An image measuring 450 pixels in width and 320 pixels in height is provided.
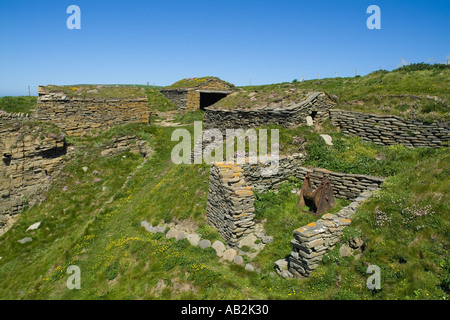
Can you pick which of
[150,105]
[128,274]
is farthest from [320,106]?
[150,105]

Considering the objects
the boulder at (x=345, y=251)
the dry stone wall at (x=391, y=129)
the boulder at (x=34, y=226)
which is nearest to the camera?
the boulder at (x=345, y=251)

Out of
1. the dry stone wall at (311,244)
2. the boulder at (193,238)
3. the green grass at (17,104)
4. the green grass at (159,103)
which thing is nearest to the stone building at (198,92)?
the green grass at (159,103)

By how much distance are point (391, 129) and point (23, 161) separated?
2625 cm

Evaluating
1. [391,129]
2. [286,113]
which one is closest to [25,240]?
[286,113]

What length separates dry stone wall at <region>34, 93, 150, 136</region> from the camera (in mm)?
23672

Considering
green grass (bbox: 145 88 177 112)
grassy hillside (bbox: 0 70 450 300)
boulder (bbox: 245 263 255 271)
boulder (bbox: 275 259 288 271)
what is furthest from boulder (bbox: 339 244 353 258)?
green grass (bbox: 145 88 177 112)

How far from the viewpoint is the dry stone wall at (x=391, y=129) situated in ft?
44.7

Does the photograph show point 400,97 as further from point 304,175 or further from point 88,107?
point 88,107

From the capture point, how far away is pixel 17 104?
29531 millimetres

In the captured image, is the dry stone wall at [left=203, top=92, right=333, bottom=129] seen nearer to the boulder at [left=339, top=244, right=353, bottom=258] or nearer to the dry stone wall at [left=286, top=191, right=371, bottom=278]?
the dry stone wall at [left=286, top=191, right=371, bottom=278]

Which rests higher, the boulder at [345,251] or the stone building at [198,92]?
the stone building at [198,92]

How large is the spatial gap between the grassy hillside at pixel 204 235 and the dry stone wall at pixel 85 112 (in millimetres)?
4420

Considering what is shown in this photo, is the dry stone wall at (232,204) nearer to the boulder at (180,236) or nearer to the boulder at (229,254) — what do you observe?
the boulder at (229,254)

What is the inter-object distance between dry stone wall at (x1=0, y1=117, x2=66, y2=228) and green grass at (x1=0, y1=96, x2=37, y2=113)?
7.26 meters
